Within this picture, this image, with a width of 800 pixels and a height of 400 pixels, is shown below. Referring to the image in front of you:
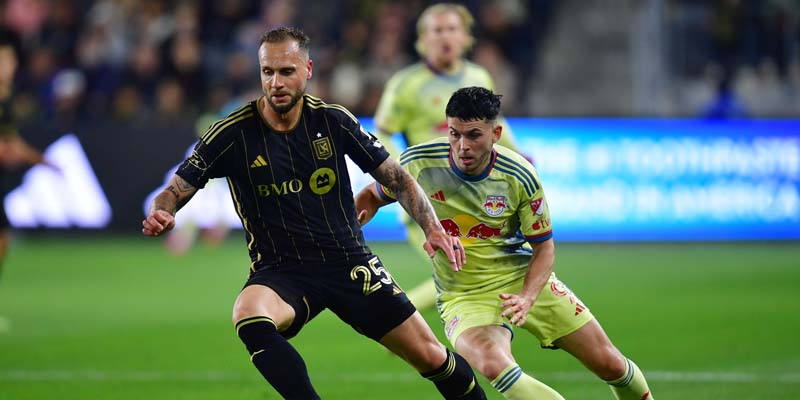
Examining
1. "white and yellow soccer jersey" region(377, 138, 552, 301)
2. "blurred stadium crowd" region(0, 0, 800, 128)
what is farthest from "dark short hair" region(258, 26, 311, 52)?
"blurred stadium crowd" region(0, 0, 800, 128)

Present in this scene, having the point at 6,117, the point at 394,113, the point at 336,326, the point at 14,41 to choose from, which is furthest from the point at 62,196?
the point at 394,113

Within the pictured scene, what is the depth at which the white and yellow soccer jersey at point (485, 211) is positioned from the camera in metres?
6.09

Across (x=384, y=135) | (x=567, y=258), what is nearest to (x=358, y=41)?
(x=567, y=258)

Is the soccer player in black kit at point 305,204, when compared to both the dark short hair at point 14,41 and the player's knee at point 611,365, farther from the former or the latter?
the dark short hair at point 14,41

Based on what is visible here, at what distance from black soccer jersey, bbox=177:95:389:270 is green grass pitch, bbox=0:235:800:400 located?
75.2 inches

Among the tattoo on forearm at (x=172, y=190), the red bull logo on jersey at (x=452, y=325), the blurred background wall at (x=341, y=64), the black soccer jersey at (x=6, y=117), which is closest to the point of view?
the tattoo on forearm at (x=172, y=190)

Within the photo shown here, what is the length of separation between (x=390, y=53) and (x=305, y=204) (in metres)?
13.1

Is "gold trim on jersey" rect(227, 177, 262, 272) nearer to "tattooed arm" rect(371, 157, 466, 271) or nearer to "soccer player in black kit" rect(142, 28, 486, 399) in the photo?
"soccer player in black kit" rect(142, 28, 486, 399)

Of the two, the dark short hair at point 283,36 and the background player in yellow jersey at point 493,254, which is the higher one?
the dark short hair at point 283,36

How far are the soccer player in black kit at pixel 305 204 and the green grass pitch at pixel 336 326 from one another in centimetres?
180

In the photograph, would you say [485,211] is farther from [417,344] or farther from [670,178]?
[670,178]

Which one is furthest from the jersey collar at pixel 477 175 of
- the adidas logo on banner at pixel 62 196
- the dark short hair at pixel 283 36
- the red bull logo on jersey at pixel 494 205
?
the adidas logo on banner at pixel 62 196

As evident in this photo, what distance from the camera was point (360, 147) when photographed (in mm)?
5820

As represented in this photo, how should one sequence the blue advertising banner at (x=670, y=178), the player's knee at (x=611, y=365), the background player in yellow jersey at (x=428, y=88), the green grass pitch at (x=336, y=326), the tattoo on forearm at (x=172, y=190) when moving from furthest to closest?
1. the blue advertising banner at (x=670, y=178)
2. the background player in yellow jersey at (x=428, y=88)
3. the green grass pitch at (x=336, y=326)
4. the player's knee at (x=611, y=365)
5. the tattoo on forearm at (x=172, y=190)
